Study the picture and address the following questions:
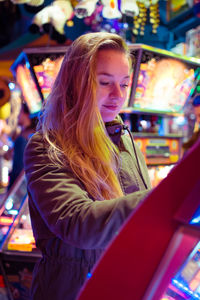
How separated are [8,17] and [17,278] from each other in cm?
654

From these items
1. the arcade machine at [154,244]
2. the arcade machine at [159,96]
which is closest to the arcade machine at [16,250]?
the arcade machine at [159,96]

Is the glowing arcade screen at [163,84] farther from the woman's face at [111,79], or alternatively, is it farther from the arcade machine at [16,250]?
the woman's face at [111,79]

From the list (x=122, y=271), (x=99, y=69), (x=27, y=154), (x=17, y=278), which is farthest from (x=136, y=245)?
(x=17, y=278)

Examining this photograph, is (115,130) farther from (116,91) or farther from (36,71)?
(36,71)

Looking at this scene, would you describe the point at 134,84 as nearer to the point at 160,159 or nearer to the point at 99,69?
the point at 160,159

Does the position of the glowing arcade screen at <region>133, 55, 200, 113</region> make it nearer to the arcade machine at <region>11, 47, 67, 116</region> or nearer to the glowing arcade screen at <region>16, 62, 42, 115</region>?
the arcade machine at <region>11, 47, 67, 116</region>

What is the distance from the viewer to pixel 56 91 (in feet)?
3.45

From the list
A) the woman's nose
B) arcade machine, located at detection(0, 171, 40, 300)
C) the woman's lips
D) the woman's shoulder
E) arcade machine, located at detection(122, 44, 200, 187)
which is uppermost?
the woman's nose

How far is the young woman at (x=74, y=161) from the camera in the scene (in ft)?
2.62

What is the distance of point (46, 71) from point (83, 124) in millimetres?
2447

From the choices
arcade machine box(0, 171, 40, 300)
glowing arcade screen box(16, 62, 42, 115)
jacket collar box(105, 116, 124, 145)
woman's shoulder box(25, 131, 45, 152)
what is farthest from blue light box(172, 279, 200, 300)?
glowing arcade screen box(16, 62, 42, 115)

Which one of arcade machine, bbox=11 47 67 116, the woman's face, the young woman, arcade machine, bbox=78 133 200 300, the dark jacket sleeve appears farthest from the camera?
arcade machine, bbox=11 47 67 116

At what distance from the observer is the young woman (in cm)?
80

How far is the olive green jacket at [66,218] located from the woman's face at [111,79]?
0.62ft
